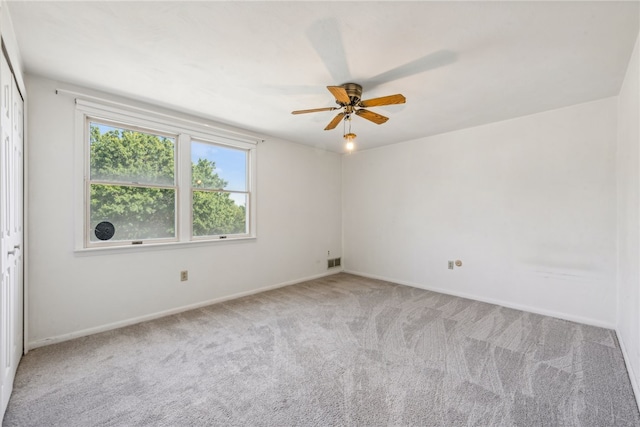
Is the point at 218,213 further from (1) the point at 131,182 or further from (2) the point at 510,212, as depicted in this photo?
(2) the point at 510,212

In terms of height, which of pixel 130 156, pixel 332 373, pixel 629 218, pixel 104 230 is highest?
pixel 130 156

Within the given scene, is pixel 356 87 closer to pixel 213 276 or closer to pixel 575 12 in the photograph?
pixel 575 12

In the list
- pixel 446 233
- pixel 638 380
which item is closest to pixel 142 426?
pixel 638 380

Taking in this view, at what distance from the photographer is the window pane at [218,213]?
141 inches

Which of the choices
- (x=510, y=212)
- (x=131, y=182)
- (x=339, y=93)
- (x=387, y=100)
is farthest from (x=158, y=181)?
(x=510, y=212)

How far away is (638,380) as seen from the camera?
182cm

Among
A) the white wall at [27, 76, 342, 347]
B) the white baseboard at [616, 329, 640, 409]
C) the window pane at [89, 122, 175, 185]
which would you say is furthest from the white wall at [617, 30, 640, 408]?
the window pane at [89, 122, 175, 185]

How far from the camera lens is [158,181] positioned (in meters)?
3.21

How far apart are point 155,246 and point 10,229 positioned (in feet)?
4.48

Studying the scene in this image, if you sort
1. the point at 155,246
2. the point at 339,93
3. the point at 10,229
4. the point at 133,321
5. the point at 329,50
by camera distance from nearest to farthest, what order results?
1. the point at 10,229
2. the point at 329,50
3. the point at 339,93
4. the point at 133,321
5. the point at 155,246

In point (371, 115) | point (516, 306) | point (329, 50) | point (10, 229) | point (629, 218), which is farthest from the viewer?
point (516, 306)

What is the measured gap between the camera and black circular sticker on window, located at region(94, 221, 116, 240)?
2781mm

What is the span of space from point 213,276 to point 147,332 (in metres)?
1.00

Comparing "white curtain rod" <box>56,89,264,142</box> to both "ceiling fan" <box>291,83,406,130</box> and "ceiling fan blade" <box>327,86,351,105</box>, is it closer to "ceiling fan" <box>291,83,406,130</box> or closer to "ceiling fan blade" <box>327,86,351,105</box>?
"ceiling fan" <box>291,83,406,130</box>
